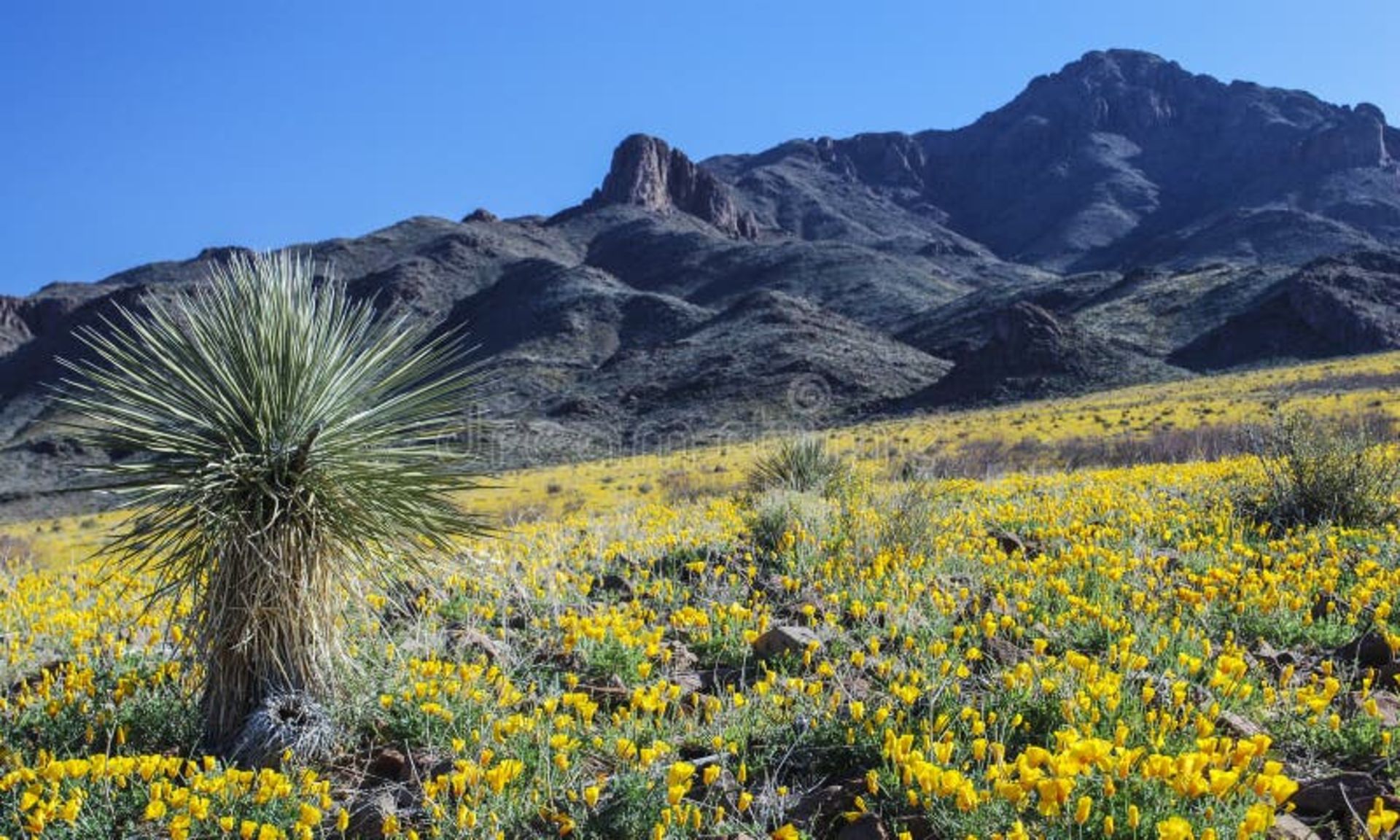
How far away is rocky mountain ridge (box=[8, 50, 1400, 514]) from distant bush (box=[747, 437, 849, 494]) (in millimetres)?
5255

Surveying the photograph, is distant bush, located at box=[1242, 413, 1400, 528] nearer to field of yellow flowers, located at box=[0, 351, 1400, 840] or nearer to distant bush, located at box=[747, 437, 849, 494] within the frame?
field of yellow flowers, located at box=[0, 351, 1400, 840]

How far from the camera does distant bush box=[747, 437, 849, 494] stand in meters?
11.6

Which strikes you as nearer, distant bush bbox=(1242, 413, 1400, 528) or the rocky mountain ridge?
distant bush bbox=(1242, 413, 1400, 528)

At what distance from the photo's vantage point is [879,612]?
17.4 ft

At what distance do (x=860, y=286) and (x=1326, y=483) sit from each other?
97.8 meters

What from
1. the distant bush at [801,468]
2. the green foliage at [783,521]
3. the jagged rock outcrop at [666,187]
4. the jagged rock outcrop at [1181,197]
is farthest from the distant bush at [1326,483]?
the jagged rock outcrop at [666,187]

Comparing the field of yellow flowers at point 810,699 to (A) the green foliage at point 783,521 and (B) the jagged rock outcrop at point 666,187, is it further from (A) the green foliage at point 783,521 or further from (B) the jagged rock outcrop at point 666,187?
(B) the jagged rock outcrop at point 666,187

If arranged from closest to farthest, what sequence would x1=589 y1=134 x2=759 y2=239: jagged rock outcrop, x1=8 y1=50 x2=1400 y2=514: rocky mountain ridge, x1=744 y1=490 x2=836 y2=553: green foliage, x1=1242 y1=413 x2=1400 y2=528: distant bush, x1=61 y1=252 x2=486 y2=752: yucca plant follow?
x1=61 y1=252 x2=486 y2=752: yucca plant → x1=1242 y1=413 x2=1400 y2=528: distant bush → x1=744 y1=490 x2=836 y2=553: green foliage → x1=8 y1=50 x2=1400 y2=514: rocky mountain ridge → x1=589 y1=134 x2=759 y2=239: jagged rock outcrop

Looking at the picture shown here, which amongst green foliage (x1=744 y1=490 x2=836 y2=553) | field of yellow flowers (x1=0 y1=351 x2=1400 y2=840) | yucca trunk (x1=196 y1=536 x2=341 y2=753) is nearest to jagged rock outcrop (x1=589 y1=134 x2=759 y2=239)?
green foliage (x1=744 y1=490 x2=836 y2=553)

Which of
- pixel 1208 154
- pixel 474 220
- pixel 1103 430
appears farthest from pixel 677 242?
pixel 1208 154

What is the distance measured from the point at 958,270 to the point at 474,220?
69.7m

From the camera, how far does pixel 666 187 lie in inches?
6516

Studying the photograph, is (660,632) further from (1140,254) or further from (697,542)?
(1140,254)

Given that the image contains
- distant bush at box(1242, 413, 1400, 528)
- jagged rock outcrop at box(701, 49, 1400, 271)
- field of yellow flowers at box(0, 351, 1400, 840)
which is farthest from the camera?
jagged rock outcrop at box(701, 49, 1400, 271)
